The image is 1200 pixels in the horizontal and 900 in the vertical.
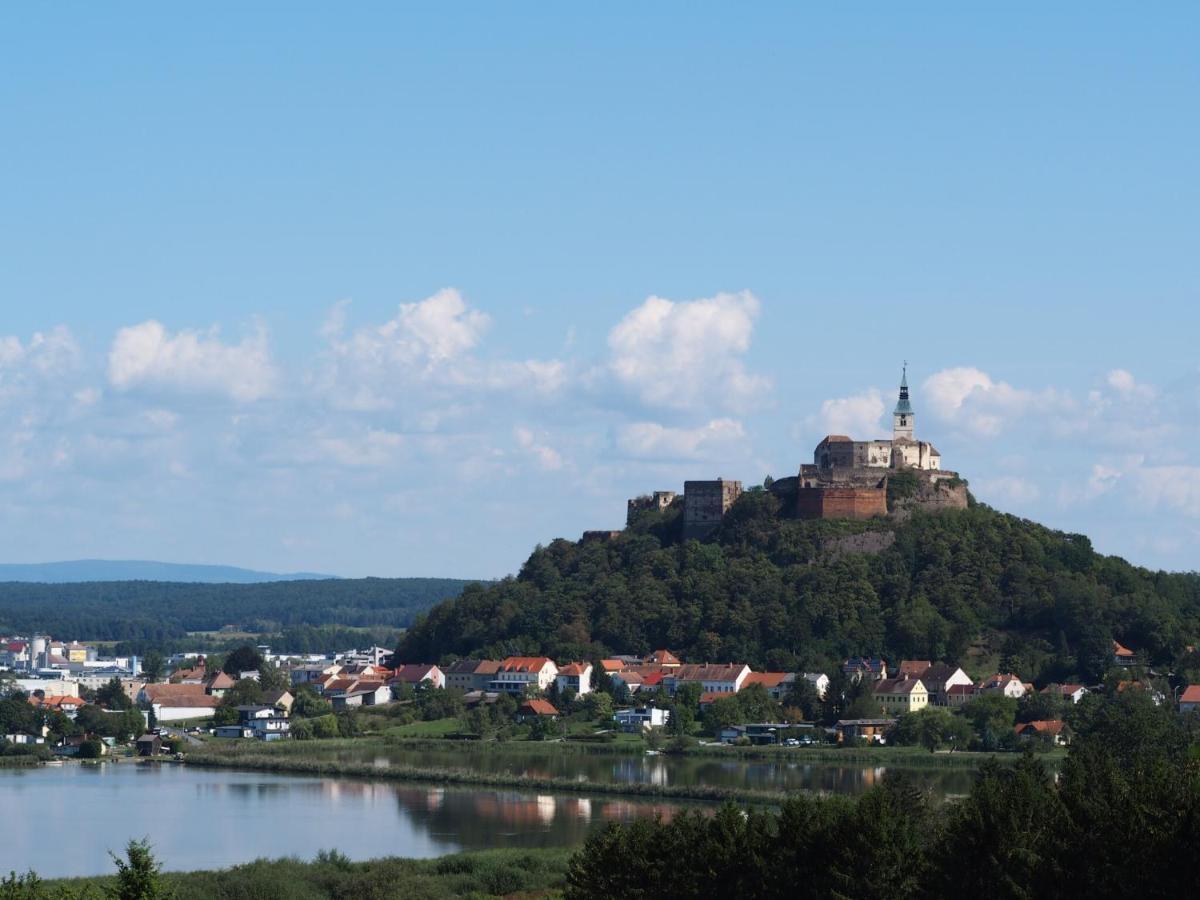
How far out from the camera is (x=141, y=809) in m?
44.4

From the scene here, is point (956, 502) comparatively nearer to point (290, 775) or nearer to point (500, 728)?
point (500, 728)

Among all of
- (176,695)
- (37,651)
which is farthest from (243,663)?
(37,651)

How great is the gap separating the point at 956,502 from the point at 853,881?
177 feet

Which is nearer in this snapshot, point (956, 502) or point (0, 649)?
point (956, 502)

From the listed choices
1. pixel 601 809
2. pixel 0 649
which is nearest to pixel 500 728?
pixel 601 809

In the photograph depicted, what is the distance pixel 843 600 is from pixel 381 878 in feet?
133

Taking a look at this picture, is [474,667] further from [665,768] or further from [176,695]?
[665,768]

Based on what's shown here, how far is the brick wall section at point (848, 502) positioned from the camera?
73.8 meters

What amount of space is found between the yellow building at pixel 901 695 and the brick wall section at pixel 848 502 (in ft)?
38.6

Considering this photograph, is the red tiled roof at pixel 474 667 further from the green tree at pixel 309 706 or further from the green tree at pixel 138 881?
the green tree at pixel 138 881

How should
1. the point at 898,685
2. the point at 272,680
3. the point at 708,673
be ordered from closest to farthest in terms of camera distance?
the point at 898,685 < the point at 708,673 < the point at 272,680

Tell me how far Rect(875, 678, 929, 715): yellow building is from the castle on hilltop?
12.1 m

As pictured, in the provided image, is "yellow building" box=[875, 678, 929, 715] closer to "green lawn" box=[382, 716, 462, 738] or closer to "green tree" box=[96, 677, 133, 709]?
"green lawn" box=[382, 716, 462, 738]

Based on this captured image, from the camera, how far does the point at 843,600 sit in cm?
7019
